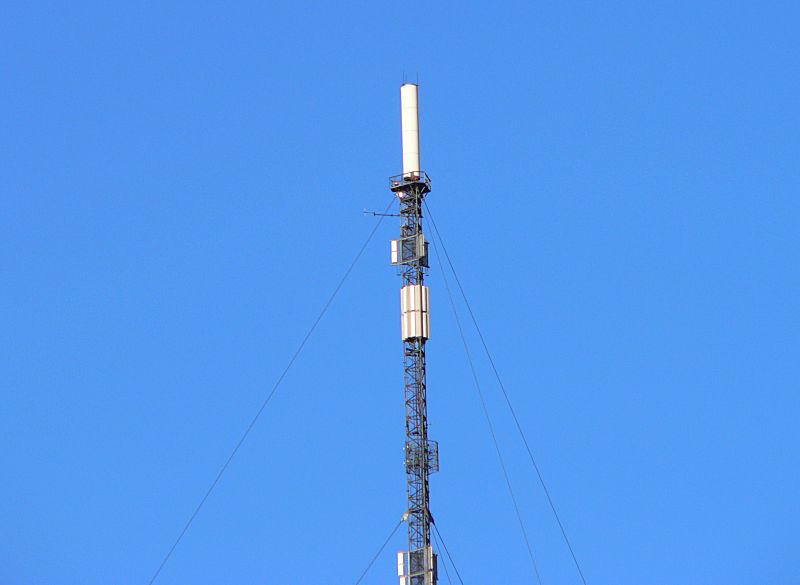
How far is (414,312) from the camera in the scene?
189750mm

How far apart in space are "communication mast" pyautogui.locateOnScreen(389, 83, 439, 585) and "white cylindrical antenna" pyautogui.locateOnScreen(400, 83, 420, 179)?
0.20 feet

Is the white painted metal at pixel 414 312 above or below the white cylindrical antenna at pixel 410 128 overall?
below

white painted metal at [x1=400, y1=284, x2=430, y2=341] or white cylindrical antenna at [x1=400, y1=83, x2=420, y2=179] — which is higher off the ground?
white cylindrical antenna at [x1=400, y1=83, x2=420, y2=179]

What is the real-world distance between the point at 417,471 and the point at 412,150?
65.6 ft

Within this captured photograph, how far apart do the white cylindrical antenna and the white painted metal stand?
7.24 meters

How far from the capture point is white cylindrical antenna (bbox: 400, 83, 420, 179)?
19238 cm

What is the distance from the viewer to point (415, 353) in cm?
19000

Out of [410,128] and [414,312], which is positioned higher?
[410,128]

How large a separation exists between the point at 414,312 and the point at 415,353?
2514 millimetres

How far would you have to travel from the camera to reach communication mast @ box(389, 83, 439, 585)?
18838 cm

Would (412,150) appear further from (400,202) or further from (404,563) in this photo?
(404,563)

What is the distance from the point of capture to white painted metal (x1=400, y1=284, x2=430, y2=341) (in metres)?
189

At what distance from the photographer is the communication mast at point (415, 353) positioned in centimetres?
18838

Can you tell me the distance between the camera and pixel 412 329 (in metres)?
189
